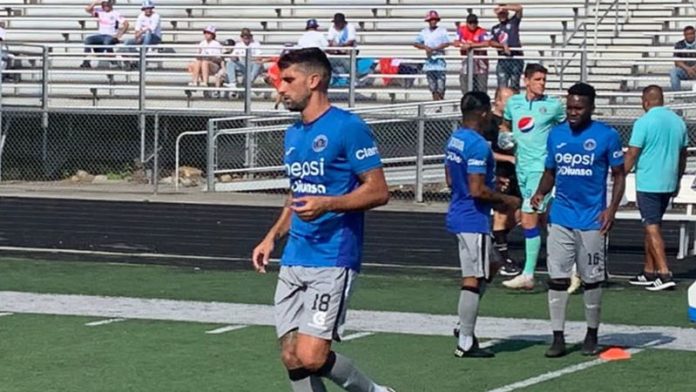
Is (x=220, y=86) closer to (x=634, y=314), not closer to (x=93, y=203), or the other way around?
(x=93, y=203)

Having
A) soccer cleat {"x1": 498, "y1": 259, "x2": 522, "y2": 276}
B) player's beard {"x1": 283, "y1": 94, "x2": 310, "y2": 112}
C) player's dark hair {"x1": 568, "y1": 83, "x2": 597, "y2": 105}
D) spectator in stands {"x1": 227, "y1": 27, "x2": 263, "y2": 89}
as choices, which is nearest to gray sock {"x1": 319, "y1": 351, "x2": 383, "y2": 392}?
player's beard {"x1": 283, "y1": 94, "x2": 310, "y2": 112}

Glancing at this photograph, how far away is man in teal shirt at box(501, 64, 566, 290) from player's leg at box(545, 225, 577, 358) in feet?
10.9

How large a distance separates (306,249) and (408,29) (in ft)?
75.5

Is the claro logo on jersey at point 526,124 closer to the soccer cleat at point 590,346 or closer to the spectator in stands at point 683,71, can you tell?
the soccer cleat at point 590,346

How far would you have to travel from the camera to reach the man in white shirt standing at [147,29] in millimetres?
29953

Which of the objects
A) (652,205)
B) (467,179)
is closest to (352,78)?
(652,205)

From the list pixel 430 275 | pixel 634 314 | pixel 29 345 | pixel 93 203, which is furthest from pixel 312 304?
pixel 93 203

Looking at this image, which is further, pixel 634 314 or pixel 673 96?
pixel 673 96

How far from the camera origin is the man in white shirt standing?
2995cm

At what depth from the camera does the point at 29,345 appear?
35.6 ft

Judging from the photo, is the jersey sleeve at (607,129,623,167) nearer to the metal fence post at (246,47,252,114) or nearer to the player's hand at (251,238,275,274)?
the player's hand at (251,238,275,274)

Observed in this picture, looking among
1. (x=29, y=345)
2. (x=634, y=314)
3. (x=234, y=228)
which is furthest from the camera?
(x=234, y=228)

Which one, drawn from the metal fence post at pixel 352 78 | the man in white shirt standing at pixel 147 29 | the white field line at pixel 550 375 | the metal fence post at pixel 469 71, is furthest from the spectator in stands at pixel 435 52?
the white field line at pixel 550 375

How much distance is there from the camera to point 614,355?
34.4 feet
